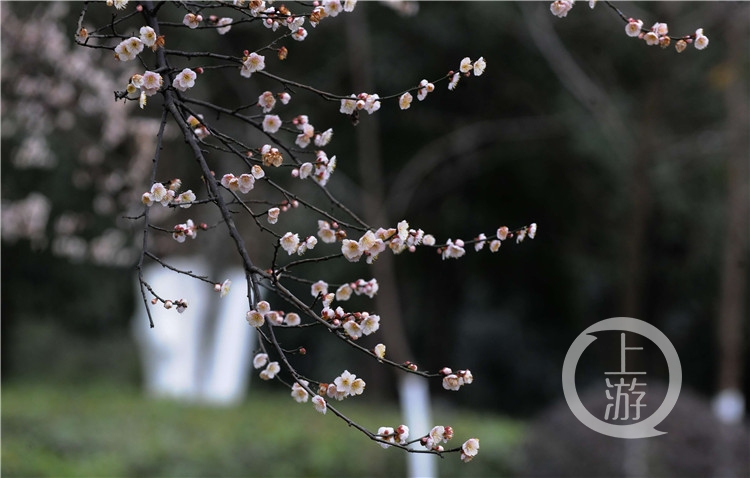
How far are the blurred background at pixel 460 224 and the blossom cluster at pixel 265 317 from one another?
4.04 metres

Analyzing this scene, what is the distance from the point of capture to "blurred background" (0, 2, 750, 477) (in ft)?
23.3

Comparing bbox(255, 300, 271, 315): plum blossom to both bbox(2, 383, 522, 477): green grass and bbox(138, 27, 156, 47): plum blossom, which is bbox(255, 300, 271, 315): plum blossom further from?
bbox(2, 383, 522, 477): green grass

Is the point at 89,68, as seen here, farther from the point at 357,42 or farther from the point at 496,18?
the point at 496,18

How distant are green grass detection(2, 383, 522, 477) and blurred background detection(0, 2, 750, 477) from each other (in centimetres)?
3

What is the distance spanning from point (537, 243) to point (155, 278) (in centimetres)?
530

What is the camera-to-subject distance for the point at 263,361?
7.02 feet

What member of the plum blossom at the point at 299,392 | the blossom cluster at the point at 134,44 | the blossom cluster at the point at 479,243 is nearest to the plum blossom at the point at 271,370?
the plum blossom at the point at 299,392

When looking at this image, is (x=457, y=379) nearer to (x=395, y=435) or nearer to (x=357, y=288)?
(x=395, y=435)

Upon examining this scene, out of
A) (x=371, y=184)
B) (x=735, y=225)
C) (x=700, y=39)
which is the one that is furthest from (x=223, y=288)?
(x=371, y=184)

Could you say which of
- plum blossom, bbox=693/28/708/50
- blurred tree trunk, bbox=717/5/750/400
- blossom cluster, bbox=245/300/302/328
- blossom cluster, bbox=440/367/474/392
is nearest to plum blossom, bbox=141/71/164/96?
blossom cluster, bbox=245/300/302/328

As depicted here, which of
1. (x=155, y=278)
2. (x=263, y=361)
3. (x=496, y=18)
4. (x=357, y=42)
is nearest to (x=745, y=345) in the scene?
(x=496, y=18)

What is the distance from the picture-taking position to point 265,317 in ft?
6.68

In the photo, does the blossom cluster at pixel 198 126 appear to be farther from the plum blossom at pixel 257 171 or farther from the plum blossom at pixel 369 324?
the plum blossom at pixel 369 324

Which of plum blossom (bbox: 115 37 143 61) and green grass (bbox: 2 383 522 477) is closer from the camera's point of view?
plum blossom (bbox: 115 37 143 61)
